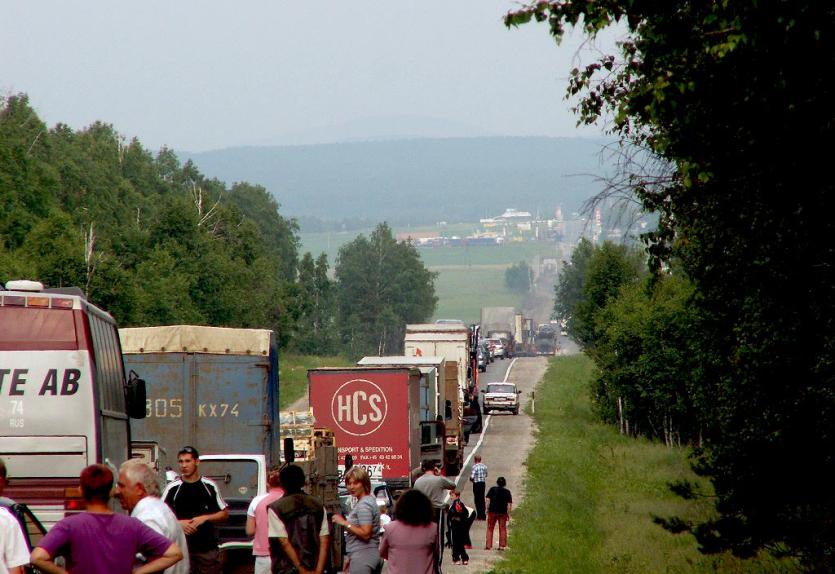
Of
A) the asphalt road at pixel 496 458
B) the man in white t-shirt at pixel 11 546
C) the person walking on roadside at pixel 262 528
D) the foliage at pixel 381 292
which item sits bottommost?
the asphalt road at pixel 496 458

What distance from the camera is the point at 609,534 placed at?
95.7ft

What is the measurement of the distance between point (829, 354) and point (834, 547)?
78.8 inches

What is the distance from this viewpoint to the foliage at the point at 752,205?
1301cm

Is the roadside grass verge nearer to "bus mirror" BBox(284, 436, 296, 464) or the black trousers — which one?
the black trousers

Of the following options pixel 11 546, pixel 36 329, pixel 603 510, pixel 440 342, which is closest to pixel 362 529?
pixel 36 329

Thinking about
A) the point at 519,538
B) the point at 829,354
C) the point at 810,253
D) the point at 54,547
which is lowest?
the point at 519,538

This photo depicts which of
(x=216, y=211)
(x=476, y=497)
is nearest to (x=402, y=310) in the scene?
(x=216, y=211)

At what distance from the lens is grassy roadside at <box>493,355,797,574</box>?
23297mm

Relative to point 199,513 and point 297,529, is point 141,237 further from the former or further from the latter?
point 297,529

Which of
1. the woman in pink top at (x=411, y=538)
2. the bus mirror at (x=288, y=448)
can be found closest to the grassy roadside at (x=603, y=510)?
the bus mirror at (x=288, y=448)

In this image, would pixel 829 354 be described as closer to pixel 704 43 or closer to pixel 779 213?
pixel 779 213

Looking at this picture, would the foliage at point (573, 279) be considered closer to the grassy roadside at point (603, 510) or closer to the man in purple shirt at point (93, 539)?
the grassy roadside at point (603, 510)

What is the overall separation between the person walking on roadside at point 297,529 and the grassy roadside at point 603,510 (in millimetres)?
6537

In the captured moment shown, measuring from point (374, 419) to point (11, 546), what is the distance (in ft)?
76.2
